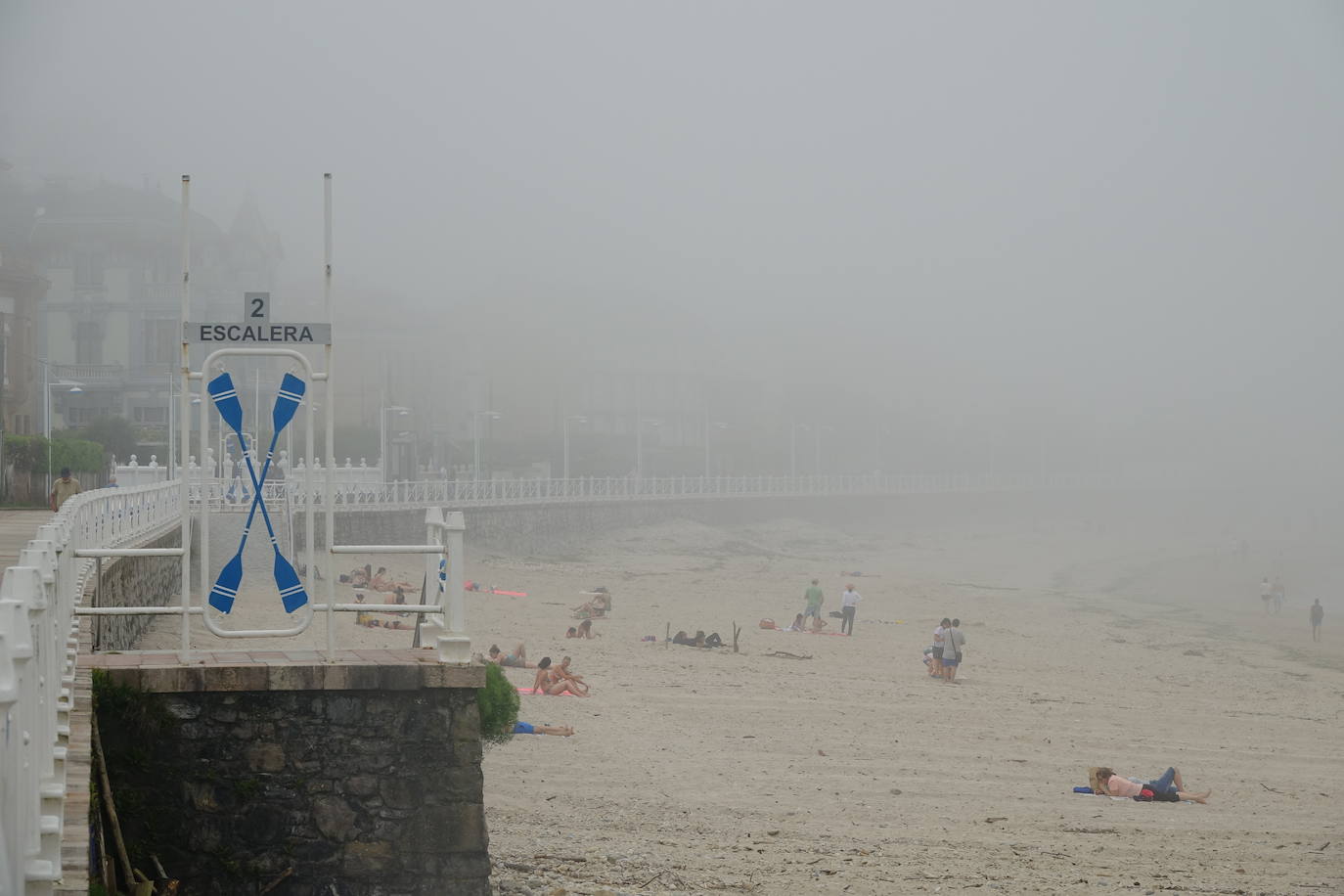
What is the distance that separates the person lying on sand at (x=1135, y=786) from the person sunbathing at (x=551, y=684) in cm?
595

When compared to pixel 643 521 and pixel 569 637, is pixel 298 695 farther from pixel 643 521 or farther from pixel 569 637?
pixel 643 521

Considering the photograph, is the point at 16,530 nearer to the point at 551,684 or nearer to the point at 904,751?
the point at 551,684

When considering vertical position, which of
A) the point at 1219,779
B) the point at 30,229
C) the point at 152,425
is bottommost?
the point at 1219,779

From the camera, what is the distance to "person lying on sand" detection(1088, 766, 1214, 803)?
12836 millimetres

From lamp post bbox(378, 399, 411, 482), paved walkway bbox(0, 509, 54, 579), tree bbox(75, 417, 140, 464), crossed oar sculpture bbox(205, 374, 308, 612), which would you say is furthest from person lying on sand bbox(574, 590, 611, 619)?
tree bbox(75, 417, 140, 464)

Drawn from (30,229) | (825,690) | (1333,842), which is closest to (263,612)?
(825,690)

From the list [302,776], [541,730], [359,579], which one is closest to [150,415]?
[359,579]

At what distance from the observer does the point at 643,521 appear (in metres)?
56.4

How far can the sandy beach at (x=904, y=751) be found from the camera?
10.3 metres

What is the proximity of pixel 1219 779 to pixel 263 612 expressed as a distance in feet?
38.3

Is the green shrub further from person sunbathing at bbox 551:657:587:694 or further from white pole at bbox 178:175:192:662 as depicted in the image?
white pole at bbox 178:175:192:662

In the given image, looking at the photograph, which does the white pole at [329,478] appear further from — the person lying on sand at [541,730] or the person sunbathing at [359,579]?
the person sunbathing at [359,579]

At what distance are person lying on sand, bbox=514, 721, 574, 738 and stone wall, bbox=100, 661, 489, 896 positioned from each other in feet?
20.7

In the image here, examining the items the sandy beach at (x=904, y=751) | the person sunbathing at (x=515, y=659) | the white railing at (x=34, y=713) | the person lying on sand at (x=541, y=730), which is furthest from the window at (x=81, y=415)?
the white railing at (x=34, y=713)
